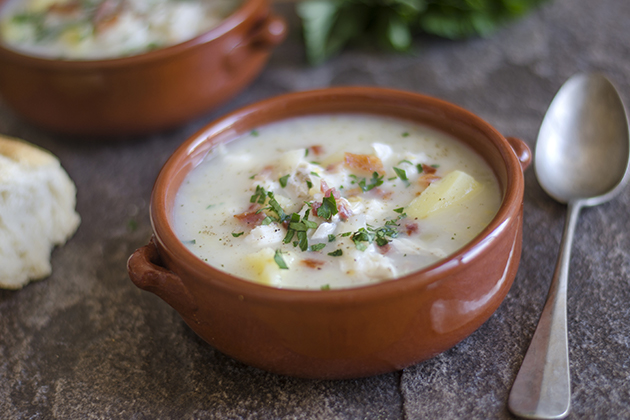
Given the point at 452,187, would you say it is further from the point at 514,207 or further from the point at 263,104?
the point at 263,104

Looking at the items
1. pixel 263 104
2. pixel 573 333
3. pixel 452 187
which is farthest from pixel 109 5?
pixel 573 333

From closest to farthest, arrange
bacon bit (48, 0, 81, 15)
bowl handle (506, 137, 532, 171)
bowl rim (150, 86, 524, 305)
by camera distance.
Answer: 1. bowl rim (150, 86, 524, 305)
2. bowl handle (506, 137, 532, 171)
3. bacon bit (48, 0, 81, 15)

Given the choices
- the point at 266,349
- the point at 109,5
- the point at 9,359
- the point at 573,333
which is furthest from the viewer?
the point at 109,5

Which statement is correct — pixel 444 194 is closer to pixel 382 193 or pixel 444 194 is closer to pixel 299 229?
pixel 382 193

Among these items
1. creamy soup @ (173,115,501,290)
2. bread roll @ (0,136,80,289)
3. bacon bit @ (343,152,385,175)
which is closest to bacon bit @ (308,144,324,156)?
creamy soup @ (173,115,501,290)

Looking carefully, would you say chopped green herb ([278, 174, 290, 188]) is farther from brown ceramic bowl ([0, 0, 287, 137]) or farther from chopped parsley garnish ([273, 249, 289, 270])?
brown ceramic bowl ([0, 0, 287, 137])

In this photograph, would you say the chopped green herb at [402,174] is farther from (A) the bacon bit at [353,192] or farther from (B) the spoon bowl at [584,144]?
(B) the spoon bowl at [584,144]

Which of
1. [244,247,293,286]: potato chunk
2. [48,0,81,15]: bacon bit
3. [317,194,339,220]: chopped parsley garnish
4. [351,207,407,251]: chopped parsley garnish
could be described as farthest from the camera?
[48,0,81,15]: bacon bit
